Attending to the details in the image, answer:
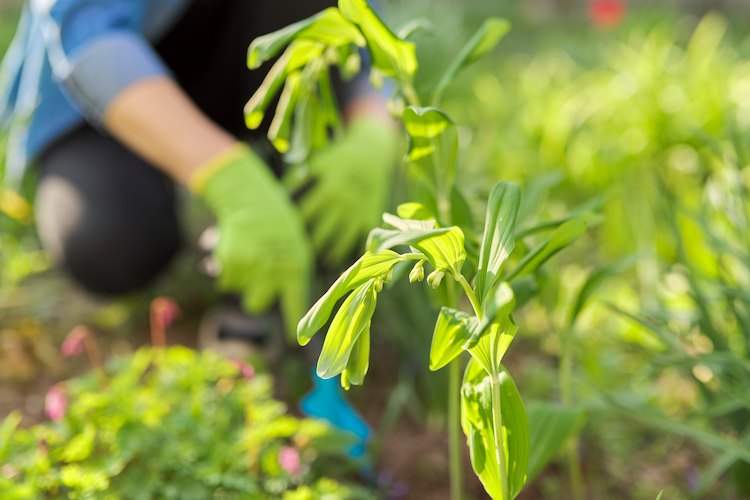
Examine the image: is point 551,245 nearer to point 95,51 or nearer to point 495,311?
point 495,311

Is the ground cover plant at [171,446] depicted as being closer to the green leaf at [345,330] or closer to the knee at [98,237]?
the green leaf at [345,330]

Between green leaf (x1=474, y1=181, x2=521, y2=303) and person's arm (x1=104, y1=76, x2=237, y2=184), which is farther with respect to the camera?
person's arm (x1=104, y1=76, x2=237, y2=184)

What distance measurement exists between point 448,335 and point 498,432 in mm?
98

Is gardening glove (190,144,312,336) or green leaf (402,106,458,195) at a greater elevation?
green leaf (402,106,458,195)

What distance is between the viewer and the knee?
1111 mm

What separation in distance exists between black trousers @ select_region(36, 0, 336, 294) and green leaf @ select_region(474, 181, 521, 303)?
36.6 inches

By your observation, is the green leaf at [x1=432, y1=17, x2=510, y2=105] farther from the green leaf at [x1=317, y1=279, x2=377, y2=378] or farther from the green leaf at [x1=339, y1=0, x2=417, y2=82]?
the green leaf at [x1=317, y1=279, x2=377, y2=378]

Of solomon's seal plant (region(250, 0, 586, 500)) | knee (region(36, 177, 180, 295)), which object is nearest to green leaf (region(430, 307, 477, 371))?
solomon's seal plant (region(250, 0, 586, 500))

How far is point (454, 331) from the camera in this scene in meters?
0.39

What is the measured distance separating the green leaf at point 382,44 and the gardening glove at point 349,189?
53 centimetres

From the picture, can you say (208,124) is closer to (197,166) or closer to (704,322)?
(197,166)

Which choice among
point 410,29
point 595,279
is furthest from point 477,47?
point 595,279

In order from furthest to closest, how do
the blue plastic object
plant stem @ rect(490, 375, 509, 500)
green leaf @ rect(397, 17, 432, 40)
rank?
the blue plastic object, green leaf @ rect(397, 17, 432, 40), plant stem @ rect(490, 375, 509, 500)

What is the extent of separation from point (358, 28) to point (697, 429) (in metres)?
0.60
